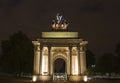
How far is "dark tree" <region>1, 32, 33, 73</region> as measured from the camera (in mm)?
87312

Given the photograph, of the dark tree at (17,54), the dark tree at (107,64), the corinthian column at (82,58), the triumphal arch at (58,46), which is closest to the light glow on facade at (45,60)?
the triumphal arch at (58,46)

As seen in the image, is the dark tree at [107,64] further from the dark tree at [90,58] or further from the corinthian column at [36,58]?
the corinthian column at [36,58]

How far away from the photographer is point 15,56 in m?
87.1

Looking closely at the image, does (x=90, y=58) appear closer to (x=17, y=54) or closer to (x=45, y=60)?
(x=17, y=54)

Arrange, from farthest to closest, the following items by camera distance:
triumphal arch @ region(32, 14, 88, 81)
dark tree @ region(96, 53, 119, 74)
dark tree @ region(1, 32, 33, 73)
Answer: dark tree @ region(96, 53, 119, 74), dark tree @ region(1, 32, 33, 73), triumphal arch @ region(32, 14, 88, 81)

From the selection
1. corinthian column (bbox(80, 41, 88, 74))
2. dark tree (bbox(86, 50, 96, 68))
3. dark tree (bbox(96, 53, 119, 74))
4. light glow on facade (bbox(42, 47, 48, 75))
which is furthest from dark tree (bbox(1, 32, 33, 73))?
dark tree (bbox(86, 50, 96, 68))

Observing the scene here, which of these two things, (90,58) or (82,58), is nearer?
(82,58)

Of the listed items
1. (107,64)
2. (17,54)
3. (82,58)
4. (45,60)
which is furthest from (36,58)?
(107,64)

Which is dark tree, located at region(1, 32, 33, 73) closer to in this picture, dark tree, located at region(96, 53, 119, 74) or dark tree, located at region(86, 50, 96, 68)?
dark tree, located at region(96, 53, 119, 74)

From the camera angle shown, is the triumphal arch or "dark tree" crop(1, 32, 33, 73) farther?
"dark tree" crop(1, 32, 33, 73)

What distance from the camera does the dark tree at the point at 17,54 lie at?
286ft

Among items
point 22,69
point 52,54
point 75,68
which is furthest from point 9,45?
point 75,68

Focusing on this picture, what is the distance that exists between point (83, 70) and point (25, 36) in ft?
91.5

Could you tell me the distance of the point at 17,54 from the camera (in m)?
87.1
